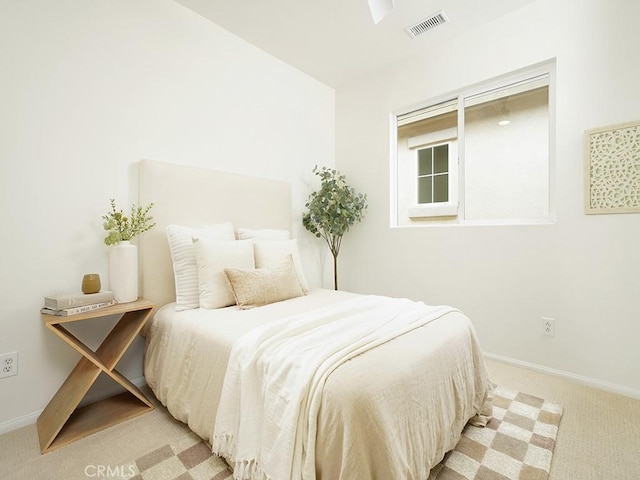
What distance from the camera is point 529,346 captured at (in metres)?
2.39

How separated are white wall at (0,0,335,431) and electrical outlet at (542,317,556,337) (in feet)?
9.22

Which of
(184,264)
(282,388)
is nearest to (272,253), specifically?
(184,264)

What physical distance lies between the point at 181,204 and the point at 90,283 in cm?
76

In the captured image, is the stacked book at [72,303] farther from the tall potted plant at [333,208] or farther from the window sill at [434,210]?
the window sill at [434,210]

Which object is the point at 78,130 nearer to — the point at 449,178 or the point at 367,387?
the point at 367,387

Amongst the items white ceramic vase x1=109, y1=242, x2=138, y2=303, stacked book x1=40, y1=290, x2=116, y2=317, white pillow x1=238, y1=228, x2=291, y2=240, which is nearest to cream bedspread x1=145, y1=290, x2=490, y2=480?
white ceramic vase x1=109, y1=242, x2=138, y2=303

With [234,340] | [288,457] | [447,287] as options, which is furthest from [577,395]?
[234,340]

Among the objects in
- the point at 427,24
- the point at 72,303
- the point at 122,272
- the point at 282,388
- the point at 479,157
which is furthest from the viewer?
the point at 479,157

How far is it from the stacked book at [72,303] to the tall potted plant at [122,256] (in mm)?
115

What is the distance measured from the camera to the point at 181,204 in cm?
223

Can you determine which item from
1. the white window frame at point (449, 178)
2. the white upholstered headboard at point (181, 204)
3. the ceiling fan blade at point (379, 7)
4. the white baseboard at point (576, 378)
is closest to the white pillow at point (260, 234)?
the white upholstered headboard at point (181, 204)

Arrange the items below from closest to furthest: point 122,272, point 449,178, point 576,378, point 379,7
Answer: point 379,7
point 122,272
point 576,378
point 449,178

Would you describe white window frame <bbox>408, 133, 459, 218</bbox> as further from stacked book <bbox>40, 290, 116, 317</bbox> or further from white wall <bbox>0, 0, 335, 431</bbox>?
stacked book <bbox>40, 290, 116, 317</bbox>

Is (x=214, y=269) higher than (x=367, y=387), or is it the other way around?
(x=214, y=269)
